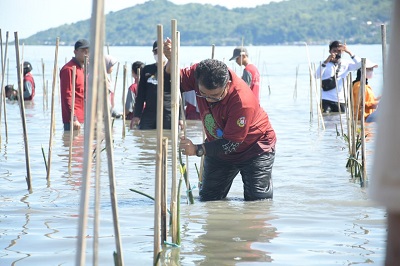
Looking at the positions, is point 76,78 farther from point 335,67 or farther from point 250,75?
point 335,67

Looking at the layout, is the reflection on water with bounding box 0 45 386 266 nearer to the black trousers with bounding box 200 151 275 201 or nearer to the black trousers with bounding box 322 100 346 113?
the black trousers with bounding box 200 151 275 201

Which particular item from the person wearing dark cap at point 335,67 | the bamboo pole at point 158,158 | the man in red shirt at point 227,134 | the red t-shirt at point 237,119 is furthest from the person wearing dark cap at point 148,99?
the bamboo pole at point 158,158

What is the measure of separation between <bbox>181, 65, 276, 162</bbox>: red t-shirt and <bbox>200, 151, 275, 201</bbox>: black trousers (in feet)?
0.27

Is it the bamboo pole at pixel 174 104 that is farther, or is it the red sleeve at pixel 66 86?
the red sleeve at pixel 66 86

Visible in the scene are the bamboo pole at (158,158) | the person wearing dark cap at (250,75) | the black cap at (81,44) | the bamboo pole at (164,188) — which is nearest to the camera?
the bamboo pole at (158,158)

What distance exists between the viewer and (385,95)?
220 cm

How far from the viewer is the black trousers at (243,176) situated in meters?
6.89

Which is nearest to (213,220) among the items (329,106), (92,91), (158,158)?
(158,158)

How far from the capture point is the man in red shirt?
6.29m

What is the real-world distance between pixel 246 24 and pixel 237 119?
136790 mm

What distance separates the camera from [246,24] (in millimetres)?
141625

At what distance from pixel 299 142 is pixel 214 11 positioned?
142473 millimetres

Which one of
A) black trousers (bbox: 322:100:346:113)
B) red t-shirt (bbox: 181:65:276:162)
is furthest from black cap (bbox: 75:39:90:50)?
black trousers (bbox: 322:100:346:113)

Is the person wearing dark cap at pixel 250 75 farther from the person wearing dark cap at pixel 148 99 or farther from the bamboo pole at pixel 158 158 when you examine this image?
the bamboo pole at pixel 158 158
